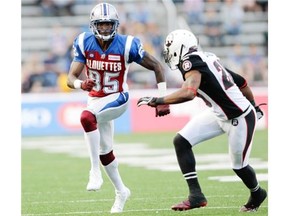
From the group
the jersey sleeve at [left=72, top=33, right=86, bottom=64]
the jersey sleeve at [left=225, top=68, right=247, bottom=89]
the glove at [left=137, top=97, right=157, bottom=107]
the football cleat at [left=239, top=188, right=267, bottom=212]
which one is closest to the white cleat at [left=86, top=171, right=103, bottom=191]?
the glove at [left=137, top=97, right=157, bottom=107]

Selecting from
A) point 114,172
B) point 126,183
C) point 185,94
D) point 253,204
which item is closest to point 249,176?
point 253,204

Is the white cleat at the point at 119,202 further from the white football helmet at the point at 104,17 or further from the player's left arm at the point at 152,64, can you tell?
the white football helmet at the point at 104,17

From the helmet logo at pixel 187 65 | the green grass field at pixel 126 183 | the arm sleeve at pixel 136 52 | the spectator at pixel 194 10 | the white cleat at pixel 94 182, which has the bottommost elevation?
the green grass field at pixel 126 183

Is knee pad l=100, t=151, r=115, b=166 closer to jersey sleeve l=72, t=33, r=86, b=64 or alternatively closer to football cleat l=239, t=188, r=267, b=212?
jersey sleeve l=72, t=33, r=86, b=64

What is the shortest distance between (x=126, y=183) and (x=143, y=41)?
1019 centimetres

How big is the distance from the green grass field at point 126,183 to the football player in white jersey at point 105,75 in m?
0.47

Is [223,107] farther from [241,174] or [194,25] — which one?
[194,25]

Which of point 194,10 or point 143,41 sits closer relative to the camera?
point 143,41

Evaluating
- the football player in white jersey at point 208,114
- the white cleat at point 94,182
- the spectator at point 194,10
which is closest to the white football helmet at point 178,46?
the football player in white jersey at point 208,114

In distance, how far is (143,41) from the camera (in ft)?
66.7

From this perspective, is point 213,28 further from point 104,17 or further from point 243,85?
point 104,17

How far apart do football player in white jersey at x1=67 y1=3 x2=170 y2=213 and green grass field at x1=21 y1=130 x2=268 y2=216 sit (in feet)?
1.54

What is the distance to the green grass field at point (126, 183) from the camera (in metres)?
7.81
